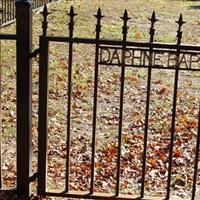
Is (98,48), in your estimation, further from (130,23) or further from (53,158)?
(130,23)

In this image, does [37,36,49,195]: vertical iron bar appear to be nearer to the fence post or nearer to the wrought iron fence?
the fence post

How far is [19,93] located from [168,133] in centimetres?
300

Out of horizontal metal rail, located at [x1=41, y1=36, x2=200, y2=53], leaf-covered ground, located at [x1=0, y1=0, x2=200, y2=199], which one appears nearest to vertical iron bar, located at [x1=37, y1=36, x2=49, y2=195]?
horizontal metal rail, located at [x1=41, y1=36, x2=200, y2=53]

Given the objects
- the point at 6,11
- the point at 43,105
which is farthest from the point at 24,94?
the point at 6,11

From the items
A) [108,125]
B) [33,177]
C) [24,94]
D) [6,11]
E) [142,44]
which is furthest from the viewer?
[6,11]

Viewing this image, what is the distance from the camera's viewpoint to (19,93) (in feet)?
14.8

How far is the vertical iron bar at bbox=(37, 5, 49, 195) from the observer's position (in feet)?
14.4

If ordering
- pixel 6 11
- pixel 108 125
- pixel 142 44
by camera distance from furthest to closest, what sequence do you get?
pixel 6 11
pixel 108 125
pixel 142 44

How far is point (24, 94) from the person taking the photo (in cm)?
451

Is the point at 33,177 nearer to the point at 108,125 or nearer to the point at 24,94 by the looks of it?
the point at 24,94

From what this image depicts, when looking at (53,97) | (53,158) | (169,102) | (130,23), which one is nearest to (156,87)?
(169,102)

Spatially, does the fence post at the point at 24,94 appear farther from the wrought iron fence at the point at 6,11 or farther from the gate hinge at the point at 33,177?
the wrought iron fence at the point at 6,11

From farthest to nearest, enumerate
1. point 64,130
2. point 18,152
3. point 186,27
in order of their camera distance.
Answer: point 186,27 → point 64,130 → point 18,152

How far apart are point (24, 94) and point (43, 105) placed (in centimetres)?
18
